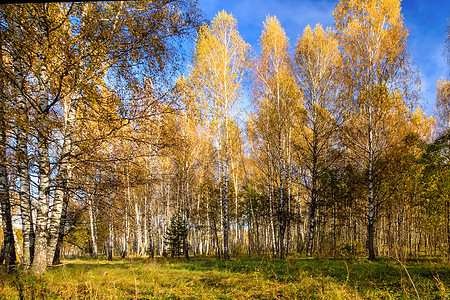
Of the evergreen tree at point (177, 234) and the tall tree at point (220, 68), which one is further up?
the tall tree at point (220, 68)

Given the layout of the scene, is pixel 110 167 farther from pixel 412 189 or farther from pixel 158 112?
pixel 412 189

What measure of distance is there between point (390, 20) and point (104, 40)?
13.7 metres

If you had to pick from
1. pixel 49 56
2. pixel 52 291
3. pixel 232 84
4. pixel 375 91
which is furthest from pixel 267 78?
pixel 52 291

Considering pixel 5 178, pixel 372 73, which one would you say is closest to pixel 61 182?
pixel 5 178

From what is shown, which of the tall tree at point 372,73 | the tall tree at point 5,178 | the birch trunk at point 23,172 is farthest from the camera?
the tall tree at point 372,73

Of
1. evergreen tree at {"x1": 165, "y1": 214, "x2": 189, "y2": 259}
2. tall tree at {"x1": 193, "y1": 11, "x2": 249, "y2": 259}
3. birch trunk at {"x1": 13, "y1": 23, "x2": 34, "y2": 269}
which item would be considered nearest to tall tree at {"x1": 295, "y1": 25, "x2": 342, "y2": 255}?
tall tree at {"x1": 193, "y1": 11, "x2": 249, "y2": 259}

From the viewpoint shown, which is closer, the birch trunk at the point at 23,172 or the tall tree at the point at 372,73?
the birch trunk at the point at 23,172

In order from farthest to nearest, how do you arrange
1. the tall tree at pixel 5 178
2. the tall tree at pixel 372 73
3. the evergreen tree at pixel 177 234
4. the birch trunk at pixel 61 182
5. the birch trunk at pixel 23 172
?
1. the evergreen tree at pixel 177 234
2. the tall tree at pixel 372 73
3. the birch trunk at pixel 61 182
4. the birch trunk at pixel 23 172
5. the tall tree at pixel 5 178

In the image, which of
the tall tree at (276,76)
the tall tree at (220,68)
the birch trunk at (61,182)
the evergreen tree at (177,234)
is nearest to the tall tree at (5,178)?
the birch trunk at (61,182)

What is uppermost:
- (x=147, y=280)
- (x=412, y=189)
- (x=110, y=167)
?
(x=110, y=167)

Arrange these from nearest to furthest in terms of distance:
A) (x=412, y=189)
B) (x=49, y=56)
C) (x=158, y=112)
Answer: (x=49, y=56), (x=158, y=112), (x=412, y=189)

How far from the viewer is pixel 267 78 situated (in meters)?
14.2

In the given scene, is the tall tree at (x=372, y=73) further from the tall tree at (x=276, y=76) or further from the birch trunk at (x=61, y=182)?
the birch trunk at (x=61, y=182)

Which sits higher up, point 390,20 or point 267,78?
point 390,20
